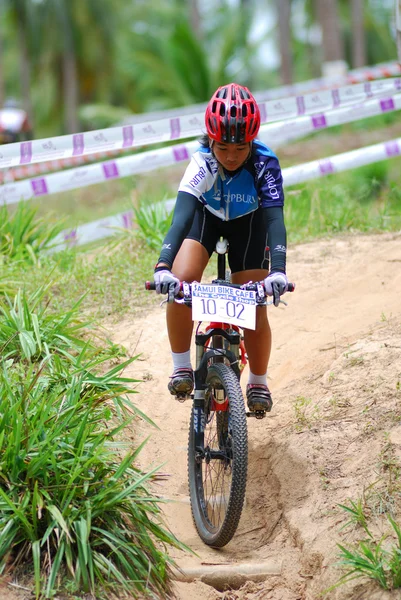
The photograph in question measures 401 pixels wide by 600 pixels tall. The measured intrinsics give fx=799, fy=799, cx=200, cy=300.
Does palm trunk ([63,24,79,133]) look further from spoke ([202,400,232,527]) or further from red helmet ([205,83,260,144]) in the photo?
spoke ([202,400,232,527])

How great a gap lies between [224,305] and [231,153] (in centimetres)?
87

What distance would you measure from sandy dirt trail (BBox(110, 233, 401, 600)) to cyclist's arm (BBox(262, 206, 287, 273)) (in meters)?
1.16

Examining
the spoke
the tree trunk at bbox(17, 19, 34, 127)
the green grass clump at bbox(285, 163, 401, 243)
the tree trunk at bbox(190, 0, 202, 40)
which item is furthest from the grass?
the tree trunk at bbox(17, 19, 34, 127)

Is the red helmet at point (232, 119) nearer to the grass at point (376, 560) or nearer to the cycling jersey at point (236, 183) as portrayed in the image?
the cycling jersey at point (236, 183)

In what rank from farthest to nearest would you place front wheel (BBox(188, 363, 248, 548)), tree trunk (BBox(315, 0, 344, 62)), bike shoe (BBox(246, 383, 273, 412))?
tree trunk (BBox(315, 0, 344, 62)), bike shoe (BBox(246, 383, 273, 412)), front wheel (BBox(188, 363, 248, 548))

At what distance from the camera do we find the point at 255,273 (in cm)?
455

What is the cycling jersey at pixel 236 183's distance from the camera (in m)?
4.34

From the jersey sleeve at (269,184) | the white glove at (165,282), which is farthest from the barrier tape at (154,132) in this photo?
the white glove at (165,282)

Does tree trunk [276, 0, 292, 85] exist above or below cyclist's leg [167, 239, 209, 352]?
above

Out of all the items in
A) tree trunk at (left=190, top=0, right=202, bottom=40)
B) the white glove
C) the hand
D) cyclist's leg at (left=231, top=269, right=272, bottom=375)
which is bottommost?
cyclist's leg at (left=231, top=269, right=272, bottom=375)

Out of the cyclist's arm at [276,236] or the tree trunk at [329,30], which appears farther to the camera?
the tree trunk at [329,30]

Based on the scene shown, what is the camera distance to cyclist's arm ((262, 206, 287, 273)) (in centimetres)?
409

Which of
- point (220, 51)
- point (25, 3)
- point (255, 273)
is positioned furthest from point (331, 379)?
point (25, 3)

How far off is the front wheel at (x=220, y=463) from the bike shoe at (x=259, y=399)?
219mm
